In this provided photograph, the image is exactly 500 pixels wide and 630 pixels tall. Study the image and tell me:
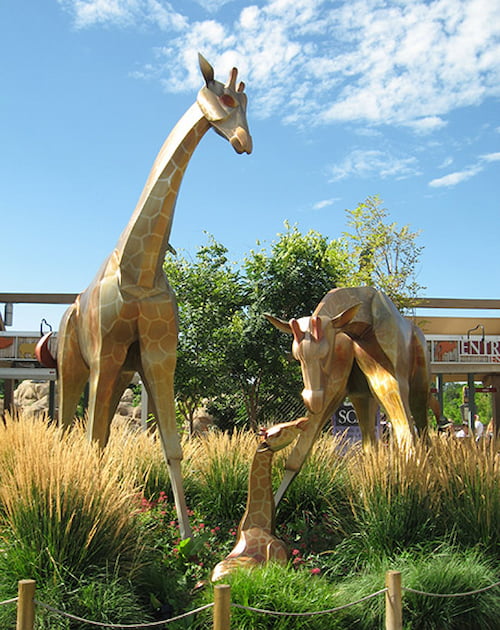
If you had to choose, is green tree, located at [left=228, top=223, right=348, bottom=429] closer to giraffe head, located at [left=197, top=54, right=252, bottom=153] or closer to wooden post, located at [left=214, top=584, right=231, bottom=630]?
giraffe head, located at [left=197, top=54, right=252, bottom=153]

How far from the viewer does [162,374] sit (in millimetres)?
5785

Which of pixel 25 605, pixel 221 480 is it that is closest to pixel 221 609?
pixel 25 605

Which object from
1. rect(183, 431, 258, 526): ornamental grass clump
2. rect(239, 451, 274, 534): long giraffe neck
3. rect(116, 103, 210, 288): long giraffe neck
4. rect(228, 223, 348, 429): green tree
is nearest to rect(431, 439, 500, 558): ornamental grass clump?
rect(239, 451, 274, 534): long giraffe neck

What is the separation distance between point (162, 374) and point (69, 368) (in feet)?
5.43

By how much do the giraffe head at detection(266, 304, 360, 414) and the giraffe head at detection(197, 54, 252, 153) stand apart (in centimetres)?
166

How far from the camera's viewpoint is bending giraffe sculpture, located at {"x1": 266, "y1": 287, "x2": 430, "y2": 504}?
19.0 ft

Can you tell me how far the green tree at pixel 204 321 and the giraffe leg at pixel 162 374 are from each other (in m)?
8.81

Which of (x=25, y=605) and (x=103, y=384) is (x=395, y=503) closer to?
(x=103, y=384)

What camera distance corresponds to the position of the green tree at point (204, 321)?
1497 cm

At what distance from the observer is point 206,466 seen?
7.28 metres

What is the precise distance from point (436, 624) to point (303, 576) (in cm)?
97

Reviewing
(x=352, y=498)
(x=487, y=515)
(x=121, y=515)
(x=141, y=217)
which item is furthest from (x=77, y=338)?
(x=487, y=515)

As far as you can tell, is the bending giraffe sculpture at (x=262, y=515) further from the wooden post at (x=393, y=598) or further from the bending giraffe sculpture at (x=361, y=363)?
the wooden post at (x=393, y=598)

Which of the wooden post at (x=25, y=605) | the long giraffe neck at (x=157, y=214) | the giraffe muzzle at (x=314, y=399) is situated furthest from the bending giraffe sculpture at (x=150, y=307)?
the wooden post at (x=25, y=605)
